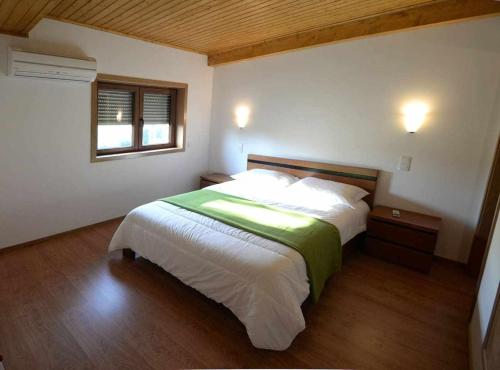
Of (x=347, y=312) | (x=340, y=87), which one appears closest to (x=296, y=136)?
(x=340, y=87)

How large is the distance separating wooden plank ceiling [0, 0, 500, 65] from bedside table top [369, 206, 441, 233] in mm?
1852

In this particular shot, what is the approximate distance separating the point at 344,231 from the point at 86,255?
2537 millimetres

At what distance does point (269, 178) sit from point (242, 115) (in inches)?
48.5

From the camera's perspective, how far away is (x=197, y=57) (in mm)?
4492

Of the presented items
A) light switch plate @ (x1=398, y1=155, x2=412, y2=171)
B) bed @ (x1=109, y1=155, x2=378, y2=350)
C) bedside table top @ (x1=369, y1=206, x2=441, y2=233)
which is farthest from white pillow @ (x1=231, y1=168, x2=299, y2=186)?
light switch plate @ (x1=398, y1=155, x2=412, y2=171)

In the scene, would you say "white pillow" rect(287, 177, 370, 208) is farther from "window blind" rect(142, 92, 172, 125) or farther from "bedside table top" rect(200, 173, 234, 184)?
"window blind" rect(142, 92, 172, 125)

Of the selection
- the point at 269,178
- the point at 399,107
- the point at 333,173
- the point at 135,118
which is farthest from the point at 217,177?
the point at 399,107

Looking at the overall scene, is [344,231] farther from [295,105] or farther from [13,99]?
[13,99]

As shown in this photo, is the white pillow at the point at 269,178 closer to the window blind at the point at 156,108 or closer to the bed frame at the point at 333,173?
the bed frame at the point at 333,173

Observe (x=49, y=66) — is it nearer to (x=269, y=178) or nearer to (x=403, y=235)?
(x=269, y=178)

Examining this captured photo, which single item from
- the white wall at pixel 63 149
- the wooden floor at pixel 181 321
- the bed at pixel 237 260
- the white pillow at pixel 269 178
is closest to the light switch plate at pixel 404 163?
the bed at pixel 237 260

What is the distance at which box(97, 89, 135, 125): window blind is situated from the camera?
374cm

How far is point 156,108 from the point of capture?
14.5ft

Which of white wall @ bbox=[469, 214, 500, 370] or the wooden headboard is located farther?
the wooden headboard
